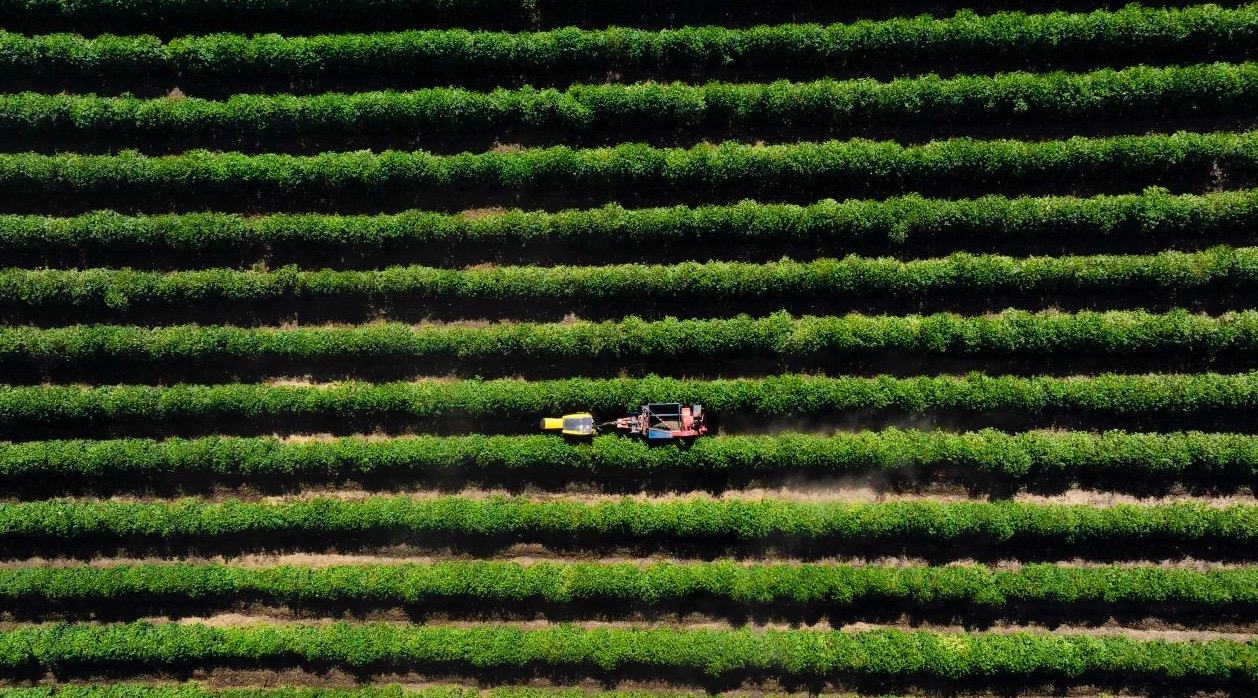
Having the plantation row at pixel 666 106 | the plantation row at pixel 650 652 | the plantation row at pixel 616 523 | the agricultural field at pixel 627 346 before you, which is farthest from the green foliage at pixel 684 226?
the plantation row at pixel 650 652

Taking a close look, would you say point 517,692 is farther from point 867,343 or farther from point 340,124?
point 340,124

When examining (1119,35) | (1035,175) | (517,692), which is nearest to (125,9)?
(517,692)

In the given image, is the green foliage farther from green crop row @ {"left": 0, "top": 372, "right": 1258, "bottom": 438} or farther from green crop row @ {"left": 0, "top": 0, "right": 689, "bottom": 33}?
green crop row @ {"left": 0, "top": 0, "right": 689, "bottom": 33}

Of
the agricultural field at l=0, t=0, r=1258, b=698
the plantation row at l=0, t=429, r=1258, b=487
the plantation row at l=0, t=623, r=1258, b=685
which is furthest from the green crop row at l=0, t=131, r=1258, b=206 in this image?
the plantation row at l=0, t=623, r=1258, b=685

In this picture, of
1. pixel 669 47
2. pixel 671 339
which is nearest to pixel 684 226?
pixel 671 339

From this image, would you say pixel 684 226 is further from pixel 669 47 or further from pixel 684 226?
pixel 669 47
